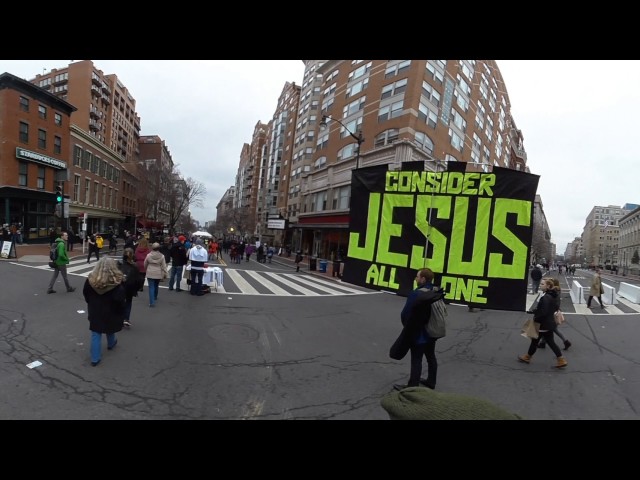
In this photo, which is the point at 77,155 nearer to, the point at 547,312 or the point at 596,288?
the point at 547,312

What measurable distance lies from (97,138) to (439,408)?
212 feet

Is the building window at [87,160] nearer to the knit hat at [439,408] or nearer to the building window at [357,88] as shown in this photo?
the building window at [357,88]

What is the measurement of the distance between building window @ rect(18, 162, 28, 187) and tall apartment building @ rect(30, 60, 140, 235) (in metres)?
5.58

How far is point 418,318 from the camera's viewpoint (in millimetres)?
4066

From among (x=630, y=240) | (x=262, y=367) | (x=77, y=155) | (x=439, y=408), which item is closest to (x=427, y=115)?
(x=262, y=367)

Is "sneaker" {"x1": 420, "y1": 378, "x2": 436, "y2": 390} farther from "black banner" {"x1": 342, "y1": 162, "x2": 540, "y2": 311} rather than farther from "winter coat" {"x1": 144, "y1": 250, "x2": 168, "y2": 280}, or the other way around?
"winter coat" {"x1": 144, "y1": 250, "x2": 168, "y2": 280}

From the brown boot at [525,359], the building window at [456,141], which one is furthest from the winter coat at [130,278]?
the building window at [456,141]

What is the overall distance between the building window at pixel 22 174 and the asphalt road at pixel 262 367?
26.5 metres

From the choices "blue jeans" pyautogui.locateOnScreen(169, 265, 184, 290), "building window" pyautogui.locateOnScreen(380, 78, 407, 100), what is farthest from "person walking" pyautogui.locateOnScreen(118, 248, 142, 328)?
"building window" pyautogui.locateOnScreen(380, 78, 407, 100)
